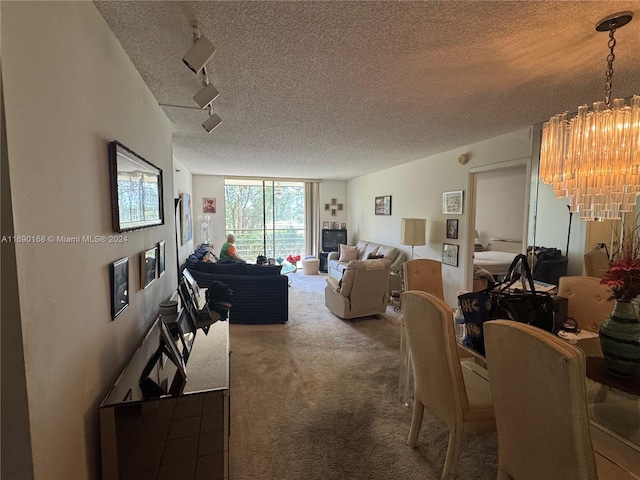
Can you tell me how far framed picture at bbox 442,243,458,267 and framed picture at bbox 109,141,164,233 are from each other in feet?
12.6

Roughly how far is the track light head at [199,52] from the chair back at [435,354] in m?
1.60

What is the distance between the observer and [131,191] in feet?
5.68

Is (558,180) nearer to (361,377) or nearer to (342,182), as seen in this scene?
(361,377)

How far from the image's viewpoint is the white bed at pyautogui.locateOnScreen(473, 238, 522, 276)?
5.08m

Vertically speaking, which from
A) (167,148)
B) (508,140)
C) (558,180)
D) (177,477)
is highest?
(508,140)

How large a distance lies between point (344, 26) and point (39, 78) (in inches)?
48.6

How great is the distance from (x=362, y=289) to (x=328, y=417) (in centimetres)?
206

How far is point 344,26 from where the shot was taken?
4.89ft

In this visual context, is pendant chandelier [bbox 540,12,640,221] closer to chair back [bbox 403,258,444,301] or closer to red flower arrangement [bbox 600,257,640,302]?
red flower arrangement [bbox 600,257,640,302]

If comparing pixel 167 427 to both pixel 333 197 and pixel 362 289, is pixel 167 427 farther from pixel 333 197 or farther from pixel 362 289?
pixel 333 197

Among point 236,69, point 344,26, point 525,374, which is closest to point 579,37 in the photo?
point 344,26

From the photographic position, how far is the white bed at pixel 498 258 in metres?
5.08

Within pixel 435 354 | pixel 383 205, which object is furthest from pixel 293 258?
pixel 435 354

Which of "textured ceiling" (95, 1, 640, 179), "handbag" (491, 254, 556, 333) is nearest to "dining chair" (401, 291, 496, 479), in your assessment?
"handbag" (491, 254, 556, 333)
